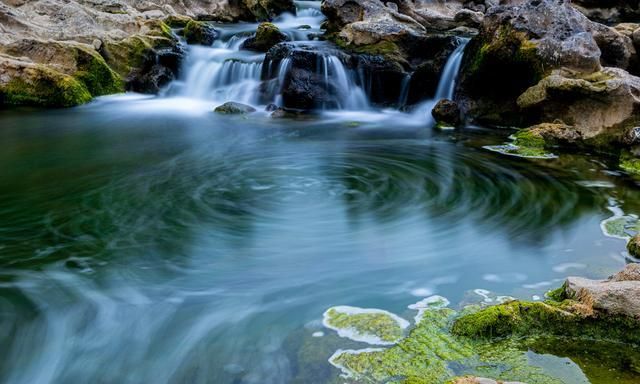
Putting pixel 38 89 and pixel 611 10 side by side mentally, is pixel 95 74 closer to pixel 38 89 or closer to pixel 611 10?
pixel 38 89

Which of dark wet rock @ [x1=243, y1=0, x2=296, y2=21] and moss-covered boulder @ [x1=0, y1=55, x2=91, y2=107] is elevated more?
dark wet rock @ [x1=243, y1=0, x2=296, y2=21]

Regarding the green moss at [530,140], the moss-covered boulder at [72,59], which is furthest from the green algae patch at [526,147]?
the moss-covered boulder at [72,59]

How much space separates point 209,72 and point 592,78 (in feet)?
38.3

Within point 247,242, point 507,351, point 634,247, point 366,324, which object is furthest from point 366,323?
point 634,247

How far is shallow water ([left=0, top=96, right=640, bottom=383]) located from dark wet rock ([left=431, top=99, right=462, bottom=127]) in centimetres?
233

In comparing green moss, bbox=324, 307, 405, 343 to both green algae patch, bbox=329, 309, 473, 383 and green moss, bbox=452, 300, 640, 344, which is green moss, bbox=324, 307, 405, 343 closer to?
green algae patch, bbox=329, 309, 473, 383

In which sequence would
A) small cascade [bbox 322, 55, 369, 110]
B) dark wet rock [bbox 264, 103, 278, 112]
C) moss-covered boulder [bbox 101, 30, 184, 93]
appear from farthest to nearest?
1. moss-covered boulder [bbox 101, 30, 184, 93]
2. small cascade [bbox 322, 55, 369, 110]
3. dark wet rock [bbox 264, 103, 278, 112]

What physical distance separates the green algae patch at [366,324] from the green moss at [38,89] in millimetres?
13642

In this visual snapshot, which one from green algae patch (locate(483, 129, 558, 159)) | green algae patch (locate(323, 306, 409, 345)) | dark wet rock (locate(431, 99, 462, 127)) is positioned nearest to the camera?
green algae patch (locate(323, 306, 409, 345))

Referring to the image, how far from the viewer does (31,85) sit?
47.5 feet

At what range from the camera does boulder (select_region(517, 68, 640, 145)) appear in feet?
32.4

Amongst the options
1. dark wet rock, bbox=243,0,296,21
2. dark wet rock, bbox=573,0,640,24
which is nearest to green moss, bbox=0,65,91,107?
dark wet rock, bbox=243,0,296,21

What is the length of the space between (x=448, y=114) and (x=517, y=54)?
2145 mm

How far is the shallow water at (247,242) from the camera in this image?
367 centimetres
